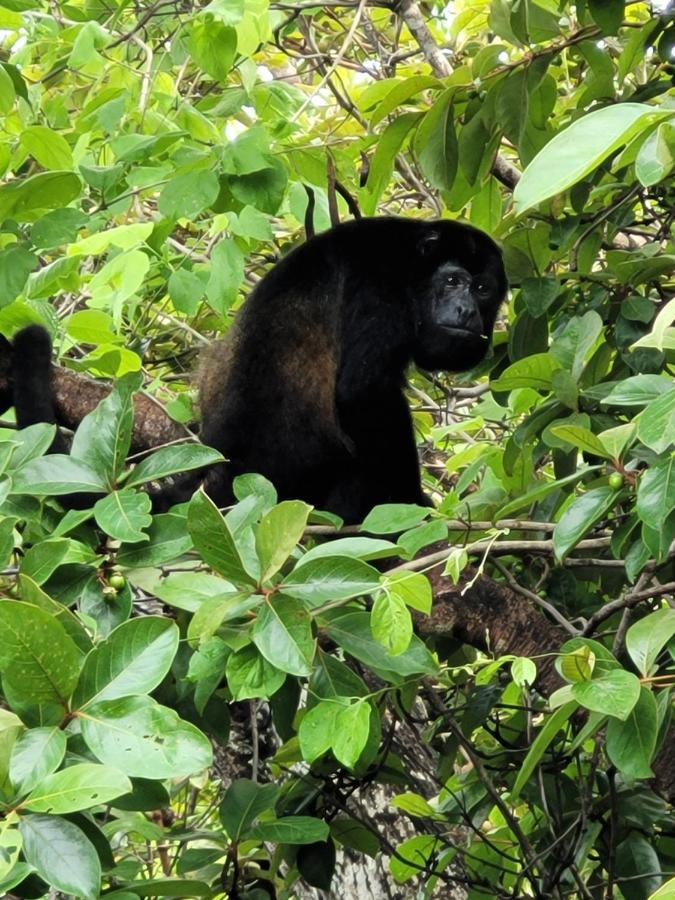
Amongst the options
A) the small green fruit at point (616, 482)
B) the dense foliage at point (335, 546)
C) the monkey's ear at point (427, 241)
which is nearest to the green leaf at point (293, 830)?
the dense foliage at point (335, 546)

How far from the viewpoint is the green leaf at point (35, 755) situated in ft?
4.77

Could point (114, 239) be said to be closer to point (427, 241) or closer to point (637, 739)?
point (637, 739)

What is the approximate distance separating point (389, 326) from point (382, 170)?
0.98 meters

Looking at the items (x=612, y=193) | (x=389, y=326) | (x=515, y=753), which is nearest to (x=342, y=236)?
(x=389, y=326)

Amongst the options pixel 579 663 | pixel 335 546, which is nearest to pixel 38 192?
pixel 335 546

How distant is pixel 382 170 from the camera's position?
3139 millimetres

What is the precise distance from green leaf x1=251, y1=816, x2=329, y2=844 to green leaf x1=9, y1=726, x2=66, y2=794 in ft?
2.99

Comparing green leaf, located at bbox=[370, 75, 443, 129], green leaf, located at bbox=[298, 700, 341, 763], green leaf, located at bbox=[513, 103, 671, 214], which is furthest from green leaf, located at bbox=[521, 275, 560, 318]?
green leaf, located at bbox=[513, 103, 671, 214]

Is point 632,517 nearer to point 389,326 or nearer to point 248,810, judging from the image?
point 248,810

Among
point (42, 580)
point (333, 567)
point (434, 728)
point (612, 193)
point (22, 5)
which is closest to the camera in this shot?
point (333, 567)

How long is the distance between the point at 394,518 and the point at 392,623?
1.50 ft

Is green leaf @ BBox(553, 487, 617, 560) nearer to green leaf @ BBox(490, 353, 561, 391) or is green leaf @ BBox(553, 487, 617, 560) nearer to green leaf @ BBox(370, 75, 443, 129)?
green leaf @ BBox(490, 353, 561, 391)

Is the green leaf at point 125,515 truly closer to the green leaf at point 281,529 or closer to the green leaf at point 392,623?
the green leaf at point 281,529

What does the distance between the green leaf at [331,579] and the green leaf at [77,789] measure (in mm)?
397
